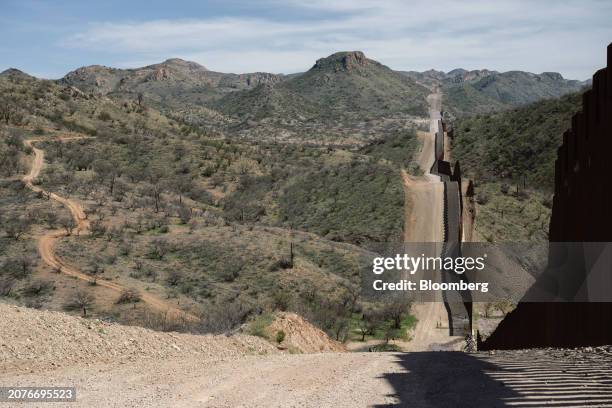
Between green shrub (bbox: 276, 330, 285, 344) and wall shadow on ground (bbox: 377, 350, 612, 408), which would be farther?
green shrub (bbox: 276, 330, 285, 344)

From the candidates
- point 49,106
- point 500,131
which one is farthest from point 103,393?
point 500,131

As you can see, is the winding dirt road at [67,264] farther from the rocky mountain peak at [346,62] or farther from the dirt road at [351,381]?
the rocky mountain peak at [346,62]

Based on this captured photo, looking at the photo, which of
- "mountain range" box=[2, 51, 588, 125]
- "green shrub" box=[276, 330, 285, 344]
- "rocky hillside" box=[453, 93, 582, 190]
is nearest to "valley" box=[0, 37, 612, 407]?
"green shrub" box=[276, 330, 285, 344]

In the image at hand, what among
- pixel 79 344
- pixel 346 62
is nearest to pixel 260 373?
pixel 79 344

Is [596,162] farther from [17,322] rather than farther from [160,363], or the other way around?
[17,322]

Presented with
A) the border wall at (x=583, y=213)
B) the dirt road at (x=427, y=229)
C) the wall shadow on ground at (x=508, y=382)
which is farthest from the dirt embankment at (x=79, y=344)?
the dirt road at (x=427, y=229)

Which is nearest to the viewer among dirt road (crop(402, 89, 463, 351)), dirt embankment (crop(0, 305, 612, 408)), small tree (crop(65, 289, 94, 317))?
dirt embankment (crop(0, 305, 612, 408))

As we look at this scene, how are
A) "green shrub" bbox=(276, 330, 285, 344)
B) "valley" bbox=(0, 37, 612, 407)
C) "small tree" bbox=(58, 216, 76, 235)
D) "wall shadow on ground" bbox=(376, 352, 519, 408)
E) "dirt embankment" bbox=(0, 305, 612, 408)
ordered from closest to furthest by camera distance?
"wall shadow on ground" bbox=(376, 352, 519, 408), "dirt embankment" bbox=(0, 305, 612, 408), "valley" bbox=(0, 37, 612, 407), "green shrub" bbox=(276, 330, 285, 344), "small tree" bbox=(58, 216, 76, 235)

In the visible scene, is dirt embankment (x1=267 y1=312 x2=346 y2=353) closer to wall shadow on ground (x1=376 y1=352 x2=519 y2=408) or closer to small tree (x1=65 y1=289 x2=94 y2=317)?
wall shadow on ground (x1=376 y1=352 x2=519 y2=408)

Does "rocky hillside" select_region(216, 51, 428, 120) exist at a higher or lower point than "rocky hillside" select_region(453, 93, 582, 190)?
higher

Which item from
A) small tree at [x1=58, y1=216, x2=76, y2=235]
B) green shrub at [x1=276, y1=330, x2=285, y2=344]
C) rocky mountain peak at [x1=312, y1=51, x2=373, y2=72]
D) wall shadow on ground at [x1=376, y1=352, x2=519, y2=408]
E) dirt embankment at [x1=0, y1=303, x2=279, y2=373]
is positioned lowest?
green shrub at [x1=276, y1=330, x2=285, y2=344]

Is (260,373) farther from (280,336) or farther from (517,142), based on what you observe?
(517,142)

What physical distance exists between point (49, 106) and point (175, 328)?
193 feet

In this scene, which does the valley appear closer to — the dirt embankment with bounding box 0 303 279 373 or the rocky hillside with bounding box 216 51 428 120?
the dirt embankment with bounding box 0 303 279 373
